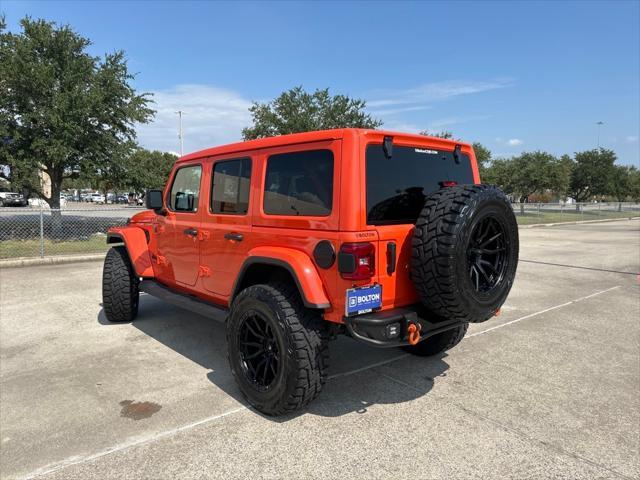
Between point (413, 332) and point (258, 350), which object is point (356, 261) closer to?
point (413, 332)

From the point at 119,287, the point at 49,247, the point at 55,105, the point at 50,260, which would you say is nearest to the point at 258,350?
the point at 119,287

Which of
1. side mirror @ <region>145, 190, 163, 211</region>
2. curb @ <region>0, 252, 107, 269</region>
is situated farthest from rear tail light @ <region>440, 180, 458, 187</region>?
curb @ <region>0, 252, 107, 269</region>

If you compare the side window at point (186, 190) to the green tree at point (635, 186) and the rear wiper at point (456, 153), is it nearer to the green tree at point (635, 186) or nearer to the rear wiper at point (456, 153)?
the rear wiper at point (456, 153)

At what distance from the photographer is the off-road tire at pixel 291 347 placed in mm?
2930

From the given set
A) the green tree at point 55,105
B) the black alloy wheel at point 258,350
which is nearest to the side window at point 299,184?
the black alloy wheel at point 258,350

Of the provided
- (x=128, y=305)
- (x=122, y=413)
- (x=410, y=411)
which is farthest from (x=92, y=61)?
(x=410, y=411)

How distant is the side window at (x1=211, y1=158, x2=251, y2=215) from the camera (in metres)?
3.68

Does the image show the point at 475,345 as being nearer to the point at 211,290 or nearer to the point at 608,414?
the point at 608,414

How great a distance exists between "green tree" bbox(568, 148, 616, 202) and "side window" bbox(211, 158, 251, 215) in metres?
41.9

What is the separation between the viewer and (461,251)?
9.04ft

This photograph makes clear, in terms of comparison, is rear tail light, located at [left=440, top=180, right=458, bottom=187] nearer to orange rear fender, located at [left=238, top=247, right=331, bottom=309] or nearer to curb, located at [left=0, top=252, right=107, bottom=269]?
orange rear fender, located at [left=238, top=247, right=331, bottom=309]

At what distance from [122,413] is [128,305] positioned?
7.60 feet

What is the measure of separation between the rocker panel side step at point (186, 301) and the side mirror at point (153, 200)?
0.90 meters

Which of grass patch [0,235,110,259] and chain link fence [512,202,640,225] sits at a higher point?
chain link fence [512,202,640,225]
